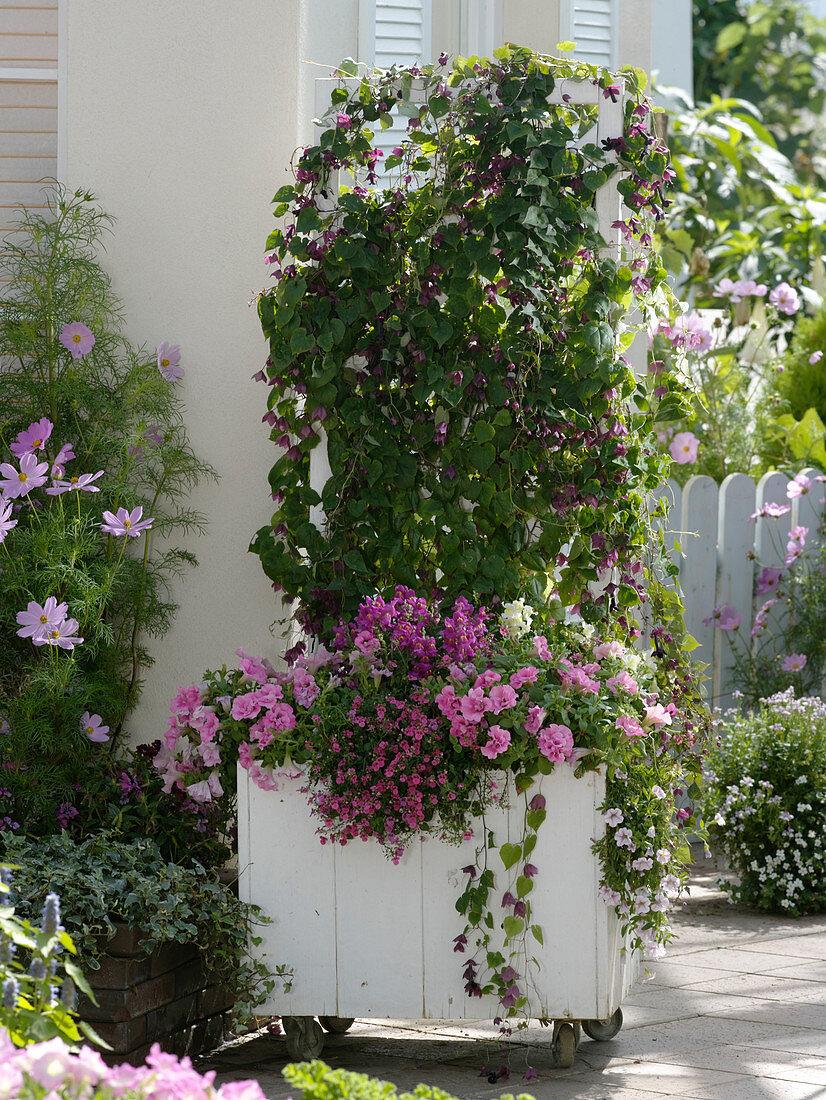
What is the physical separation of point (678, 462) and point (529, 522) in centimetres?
215

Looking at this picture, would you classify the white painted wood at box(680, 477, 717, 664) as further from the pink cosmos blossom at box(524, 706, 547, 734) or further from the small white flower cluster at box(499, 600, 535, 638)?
the pink cosmos blossom at box(524, 706, 547, 734)

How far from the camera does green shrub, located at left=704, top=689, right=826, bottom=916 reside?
4.21 metres

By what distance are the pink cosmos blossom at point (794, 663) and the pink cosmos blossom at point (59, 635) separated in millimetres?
3059

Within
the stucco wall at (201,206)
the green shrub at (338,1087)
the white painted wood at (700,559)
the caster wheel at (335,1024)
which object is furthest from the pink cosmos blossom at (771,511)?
the green shrub at (338,1087)

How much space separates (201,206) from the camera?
355 centimetres

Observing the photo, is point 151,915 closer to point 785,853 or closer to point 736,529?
point 785,853

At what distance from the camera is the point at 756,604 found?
17.2ft

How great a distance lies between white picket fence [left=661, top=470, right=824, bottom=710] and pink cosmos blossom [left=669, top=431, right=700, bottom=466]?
13cm

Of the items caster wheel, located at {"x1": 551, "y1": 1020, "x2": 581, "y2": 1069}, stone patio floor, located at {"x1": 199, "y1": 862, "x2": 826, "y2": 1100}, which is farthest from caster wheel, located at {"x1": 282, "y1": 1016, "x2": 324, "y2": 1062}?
caster wheel, located at {"x1": 551, "y1": 1020, "x2": 581, "y2": 1069}

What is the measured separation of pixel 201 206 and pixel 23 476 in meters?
0.99

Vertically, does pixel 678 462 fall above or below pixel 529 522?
above

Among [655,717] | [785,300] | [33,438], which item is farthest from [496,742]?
[785,300]

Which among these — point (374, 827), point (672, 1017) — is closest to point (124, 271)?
point (374, 827)

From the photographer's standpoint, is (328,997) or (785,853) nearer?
(328,997)
